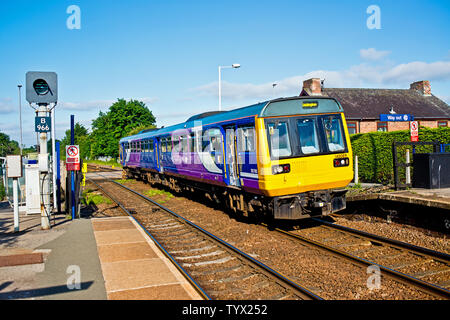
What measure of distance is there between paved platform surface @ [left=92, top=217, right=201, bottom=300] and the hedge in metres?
10.4

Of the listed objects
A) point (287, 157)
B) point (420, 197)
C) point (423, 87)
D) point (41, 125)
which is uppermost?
point (423, 87)

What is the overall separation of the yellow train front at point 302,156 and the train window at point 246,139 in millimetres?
384

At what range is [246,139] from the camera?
9102 mm

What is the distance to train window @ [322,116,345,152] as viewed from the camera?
8.87m

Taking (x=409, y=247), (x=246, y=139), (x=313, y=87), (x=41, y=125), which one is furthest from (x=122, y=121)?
(x=409, y=247)

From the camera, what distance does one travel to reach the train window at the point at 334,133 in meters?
8.87

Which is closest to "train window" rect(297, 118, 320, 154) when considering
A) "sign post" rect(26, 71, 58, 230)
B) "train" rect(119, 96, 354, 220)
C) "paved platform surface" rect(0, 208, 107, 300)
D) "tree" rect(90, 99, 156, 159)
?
"train" rect(119, 96, 354, 220)

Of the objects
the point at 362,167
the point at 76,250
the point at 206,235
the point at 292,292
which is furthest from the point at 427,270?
the point at 362,167

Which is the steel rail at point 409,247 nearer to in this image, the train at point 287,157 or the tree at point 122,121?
→ the train at point 287,157

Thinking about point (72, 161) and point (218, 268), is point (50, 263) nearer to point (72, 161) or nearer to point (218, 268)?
point (218, 268)

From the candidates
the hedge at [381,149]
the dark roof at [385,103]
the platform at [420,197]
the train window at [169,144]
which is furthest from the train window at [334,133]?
the dark roof at [385,103]

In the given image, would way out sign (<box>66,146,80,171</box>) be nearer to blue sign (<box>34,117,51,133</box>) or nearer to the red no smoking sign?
the red no smoking sign

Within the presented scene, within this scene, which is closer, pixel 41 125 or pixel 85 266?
pixel 85 266

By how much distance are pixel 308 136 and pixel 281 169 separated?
1112mm
